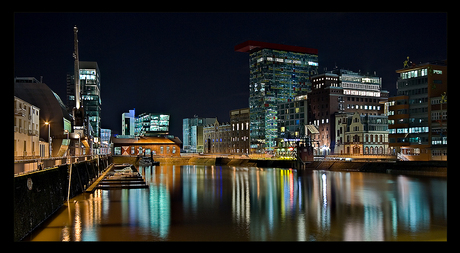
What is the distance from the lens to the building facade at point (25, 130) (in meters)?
71.1

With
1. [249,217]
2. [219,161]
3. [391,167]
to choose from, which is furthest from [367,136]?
[249,217]

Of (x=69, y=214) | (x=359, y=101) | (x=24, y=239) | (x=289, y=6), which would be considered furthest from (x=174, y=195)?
(x=359, y=101)

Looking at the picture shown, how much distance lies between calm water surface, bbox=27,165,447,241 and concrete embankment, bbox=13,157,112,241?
0.73 metres

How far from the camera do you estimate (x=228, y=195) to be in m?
52.0

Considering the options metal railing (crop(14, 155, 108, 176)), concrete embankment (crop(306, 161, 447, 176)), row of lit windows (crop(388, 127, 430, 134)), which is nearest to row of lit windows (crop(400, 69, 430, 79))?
row of lit windows (crop(388, 127, 430, 134))

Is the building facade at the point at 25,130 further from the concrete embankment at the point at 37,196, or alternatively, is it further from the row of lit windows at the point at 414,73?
the row of lit windows at the point at 414,73

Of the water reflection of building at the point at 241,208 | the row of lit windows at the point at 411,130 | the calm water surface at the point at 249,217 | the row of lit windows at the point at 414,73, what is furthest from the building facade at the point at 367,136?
the water reflection of building at the point at 241,208

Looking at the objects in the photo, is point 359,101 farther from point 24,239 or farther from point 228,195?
point 24,239

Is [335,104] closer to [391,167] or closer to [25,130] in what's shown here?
[391,167]

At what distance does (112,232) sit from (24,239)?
5.30 m

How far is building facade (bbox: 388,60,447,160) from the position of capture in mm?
102562

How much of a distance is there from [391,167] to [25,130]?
68.8 m

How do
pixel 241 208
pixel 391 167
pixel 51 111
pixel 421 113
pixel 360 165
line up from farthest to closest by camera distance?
pixel 421 113 < pixel 360 165 < pixel 51 111 < pixel 391 167 < pixel 241 208

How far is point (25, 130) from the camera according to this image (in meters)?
75.7
